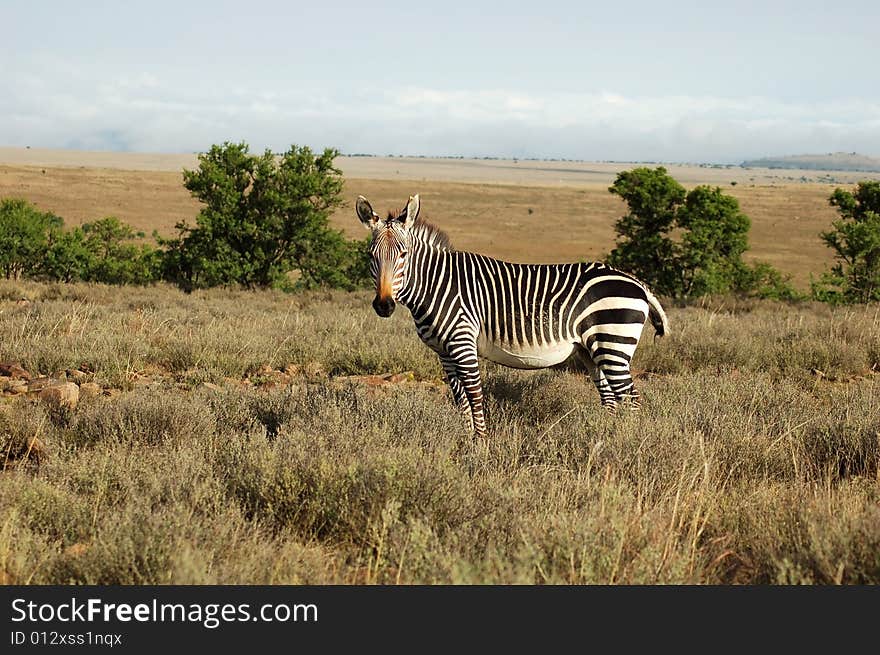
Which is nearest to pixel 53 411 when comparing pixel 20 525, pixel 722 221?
pixel 20 525

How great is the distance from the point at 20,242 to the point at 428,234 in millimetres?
22647

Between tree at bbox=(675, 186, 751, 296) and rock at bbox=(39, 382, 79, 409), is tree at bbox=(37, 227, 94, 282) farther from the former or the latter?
tree at bbox=(675, 186, 751, 296)

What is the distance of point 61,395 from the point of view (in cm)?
757

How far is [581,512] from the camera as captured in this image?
4316 millimetres

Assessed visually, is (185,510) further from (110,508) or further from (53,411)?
(53,411)

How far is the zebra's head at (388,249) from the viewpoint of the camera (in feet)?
20.8

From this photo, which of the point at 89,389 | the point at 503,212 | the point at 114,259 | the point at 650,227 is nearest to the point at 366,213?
the point at 89,389

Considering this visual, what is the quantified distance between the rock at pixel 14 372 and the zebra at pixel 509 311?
189 inches

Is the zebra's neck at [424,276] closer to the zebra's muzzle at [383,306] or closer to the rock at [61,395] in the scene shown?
the zebra's muzzle at [383,306]

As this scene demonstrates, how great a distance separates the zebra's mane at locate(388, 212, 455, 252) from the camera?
700 cm

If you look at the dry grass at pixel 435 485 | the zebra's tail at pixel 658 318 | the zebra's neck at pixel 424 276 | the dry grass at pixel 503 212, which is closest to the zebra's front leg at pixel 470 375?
the dry grass at pixel 435 485

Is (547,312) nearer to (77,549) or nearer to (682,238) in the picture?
(77,549)
